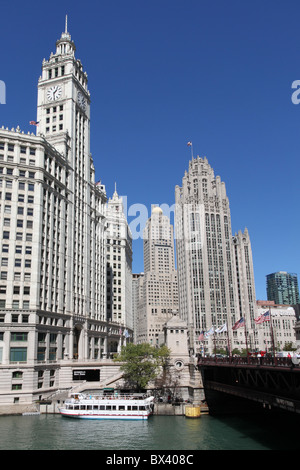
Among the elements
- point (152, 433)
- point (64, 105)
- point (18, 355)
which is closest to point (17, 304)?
point (18, 355)

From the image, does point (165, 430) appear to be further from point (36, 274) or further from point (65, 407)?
point (36, 274)

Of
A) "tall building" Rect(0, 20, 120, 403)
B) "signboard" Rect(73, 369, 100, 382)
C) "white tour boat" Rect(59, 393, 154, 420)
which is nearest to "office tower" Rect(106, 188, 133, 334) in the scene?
"tall building" Rect(0, 20, 120, 403)

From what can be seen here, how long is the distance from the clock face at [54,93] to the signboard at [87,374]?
245 feet

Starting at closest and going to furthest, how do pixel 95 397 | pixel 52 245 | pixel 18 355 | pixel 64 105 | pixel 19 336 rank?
pixel 95 397 → pixel 18 355 → pixel 19 336 → pixel 52 245 → pixel 64 105

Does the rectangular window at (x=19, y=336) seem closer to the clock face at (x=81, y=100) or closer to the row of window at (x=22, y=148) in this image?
the row of window at (x=22, y=148)

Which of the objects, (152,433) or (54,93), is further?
(54,93)

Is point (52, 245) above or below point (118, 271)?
below

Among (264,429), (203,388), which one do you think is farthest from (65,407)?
(264,429)

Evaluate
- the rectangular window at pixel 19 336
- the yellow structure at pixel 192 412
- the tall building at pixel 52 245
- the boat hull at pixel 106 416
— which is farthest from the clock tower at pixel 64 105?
the yellow structure at pixel 192 412

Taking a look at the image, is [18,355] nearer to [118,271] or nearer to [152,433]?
[152,433]

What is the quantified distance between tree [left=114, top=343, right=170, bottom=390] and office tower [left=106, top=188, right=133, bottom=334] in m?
55.4

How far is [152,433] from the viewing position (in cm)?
5669

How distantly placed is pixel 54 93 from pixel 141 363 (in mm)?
78713

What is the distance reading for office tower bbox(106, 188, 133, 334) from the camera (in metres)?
148
